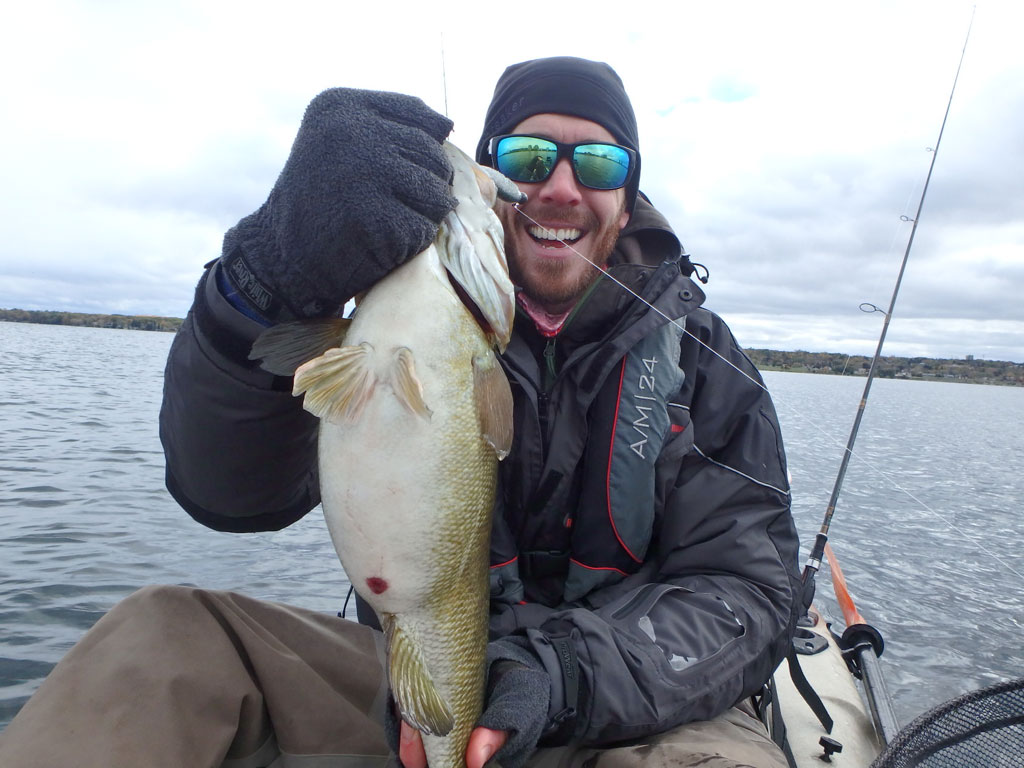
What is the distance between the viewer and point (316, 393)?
1.76 metres

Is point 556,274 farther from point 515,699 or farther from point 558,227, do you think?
point 515,699

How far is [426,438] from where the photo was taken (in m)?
1.85

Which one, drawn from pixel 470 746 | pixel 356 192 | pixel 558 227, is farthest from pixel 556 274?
pixel 470 746

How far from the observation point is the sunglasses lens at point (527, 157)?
118 inches

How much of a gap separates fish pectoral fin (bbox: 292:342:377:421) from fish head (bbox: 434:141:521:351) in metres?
0.36

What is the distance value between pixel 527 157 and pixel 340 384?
166 centimetres

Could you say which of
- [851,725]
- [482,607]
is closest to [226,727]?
[482,607]

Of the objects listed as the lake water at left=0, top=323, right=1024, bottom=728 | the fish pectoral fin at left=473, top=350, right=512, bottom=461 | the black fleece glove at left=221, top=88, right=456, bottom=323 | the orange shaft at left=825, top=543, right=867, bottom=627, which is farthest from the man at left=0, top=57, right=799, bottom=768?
the orange shaft at left=825, top=543, right=867, bottom=627

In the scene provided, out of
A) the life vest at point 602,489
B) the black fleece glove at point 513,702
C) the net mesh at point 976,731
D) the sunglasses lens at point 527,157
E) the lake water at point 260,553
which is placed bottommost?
the lake water at point 260,553

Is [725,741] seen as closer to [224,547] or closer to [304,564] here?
[304,564]

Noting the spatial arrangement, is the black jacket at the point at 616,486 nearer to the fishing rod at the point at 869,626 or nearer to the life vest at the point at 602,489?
the life vest at the point at 602,489

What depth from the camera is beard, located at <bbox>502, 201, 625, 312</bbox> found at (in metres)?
3.12

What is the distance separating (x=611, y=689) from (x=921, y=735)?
3.07ft

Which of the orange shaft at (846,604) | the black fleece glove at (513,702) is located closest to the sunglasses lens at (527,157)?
the black fleece glove at (513,702)
